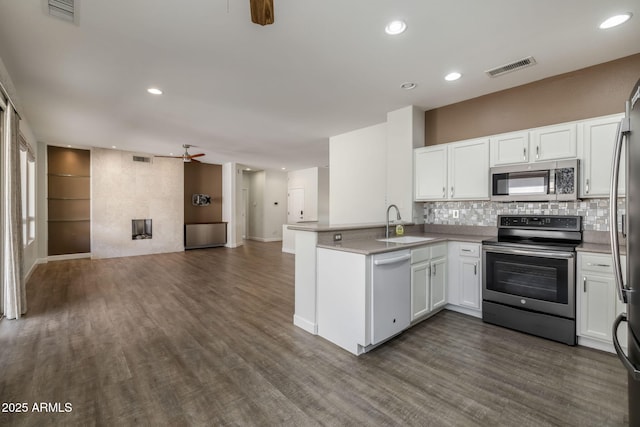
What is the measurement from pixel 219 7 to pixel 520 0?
2.23 meters

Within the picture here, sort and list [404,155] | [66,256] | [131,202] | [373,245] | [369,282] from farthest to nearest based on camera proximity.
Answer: [131,202] → [66,256] → [404,155] → [373,245] → [369,282]

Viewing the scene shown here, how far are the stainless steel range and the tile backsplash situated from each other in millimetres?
124

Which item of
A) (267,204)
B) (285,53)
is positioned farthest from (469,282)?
(267,204)

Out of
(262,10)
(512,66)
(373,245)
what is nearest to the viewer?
(262,10)

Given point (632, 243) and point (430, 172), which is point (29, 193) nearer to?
point (430, 172)

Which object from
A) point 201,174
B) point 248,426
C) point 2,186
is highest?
point 201,174

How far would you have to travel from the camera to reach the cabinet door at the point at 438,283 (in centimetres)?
328

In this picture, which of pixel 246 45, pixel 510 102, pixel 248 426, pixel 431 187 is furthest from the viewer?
pixel 431 187

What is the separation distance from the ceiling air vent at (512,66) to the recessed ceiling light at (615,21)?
55 cm

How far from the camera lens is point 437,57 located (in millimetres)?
2842

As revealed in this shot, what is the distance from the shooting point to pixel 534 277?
2875 mm

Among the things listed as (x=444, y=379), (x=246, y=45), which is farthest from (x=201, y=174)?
(x=444, y=379)

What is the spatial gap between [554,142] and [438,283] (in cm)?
198

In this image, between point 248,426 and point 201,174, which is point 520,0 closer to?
point 248,426
